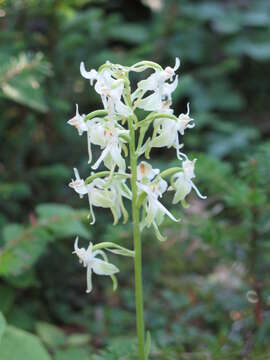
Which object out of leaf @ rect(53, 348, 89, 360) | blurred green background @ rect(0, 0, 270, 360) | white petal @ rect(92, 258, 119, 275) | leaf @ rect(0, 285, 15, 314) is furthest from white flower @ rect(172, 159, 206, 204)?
leaf @ rect(0, 285, 15, 314)

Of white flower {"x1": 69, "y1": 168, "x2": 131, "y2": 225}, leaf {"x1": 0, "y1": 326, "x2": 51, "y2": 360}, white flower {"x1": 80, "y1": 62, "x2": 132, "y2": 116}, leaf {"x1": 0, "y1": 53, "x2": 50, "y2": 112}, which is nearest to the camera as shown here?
white flower {"x1": 80, "y1": 62, "x2": 132, "y2": 116}

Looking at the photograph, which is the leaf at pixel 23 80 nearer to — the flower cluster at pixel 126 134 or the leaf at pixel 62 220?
the leaf at pixel 62 220

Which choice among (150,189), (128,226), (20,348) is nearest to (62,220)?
(128,226)

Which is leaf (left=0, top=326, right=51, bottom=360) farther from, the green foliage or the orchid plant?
the orchid plant

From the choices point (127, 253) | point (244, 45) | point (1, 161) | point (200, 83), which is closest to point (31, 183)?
point (1, 161)

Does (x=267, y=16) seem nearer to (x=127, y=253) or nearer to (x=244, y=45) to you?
(x=244, y=45)

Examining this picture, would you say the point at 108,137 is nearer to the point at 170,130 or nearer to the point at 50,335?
the point at 170,130
